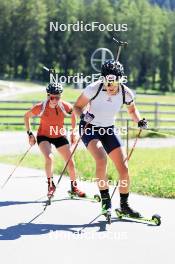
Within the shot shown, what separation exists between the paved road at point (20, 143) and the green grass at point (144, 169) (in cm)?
211

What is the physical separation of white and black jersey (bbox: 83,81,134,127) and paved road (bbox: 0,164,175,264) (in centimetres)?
126

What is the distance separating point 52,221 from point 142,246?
1.75 m

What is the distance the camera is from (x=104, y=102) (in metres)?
8.26

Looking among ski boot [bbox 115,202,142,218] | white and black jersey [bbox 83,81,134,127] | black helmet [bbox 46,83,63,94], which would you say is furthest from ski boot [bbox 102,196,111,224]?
black helmet [bbox 46,83,63,94]

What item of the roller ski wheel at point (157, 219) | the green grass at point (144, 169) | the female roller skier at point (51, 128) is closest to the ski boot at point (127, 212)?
the roller ski wheel at point (157, 219)

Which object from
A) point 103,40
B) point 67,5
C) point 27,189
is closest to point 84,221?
point 27,189

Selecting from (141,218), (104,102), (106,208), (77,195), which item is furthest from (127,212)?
(77,195)

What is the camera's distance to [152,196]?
34.8 ft

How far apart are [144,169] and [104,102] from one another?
18.4 feet

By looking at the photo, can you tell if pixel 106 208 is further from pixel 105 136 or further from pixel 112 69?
pixel 112 69

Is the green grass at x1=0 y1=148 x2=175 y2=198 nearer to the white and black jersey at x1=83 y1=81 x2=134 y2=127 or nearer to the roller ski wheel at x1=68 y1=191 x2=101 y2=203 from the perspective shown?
the roller ski wheel at x1=68 y1=191 x2=101 y2=203

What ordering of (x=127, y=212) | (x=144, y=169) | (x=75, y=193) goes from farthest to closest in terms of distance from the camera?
(x=144, y=169) → (x=75, y=193) → (x=127, y=212)

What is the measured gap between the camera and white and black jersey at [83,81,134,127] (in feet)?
27.0

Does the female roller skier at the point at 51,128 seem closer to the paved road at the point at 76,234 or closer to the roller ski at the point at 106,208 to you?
the paved road at the point at 76,234
